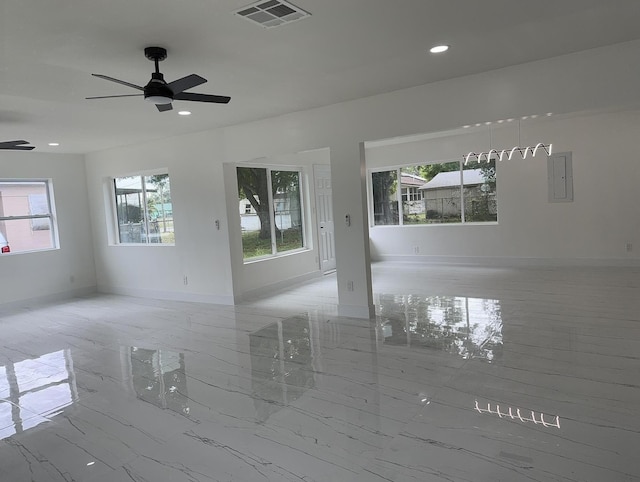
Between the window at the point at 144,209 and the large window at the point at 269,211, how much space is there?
1209mm

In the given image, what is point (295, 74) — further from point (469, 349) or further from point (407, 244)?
point (407, 244)

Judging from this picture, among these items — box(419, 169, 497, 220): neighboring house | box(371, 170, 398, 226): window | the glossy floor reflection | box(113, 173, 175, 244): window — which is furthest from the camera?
box(371, 170, 398, 226): window

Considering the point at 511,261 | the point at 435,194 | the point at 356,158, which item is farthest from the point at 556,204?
the point at 356,158

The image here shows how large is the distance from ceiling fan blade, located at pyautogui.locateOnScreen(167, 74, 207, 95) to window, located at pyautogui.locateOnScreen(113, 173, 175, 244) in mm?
4096

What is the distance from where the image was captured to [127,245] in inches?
300

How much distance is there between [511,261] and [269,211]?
459 centimetres

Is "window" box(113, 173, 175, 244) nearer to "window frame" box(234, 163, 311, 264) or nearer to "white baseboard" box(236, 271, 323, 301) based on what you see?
"window frame" box(234, 163, 311, 264)

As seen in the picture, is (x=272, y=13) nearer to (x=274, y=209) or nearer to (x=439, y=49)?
(x=439, y=49)

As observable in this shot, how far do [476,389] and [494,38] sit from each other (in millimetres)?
2584

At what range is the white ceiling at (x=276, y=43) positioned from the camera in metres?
2.63

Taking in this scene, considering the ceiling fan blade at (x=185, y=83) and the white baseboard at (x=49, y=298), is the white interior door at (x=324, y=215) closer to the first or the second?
the white baseboard at (x=49, y=298)

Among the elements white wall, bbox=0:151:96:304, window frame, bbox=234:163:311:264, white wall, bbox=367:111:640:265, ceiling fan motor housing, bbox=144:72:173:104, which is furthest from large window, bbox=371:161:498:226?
ceiling fan motor housing, bbox=144:72:173:104

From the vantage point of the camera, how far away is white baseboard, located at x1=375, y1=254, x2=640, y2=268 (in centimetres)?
736

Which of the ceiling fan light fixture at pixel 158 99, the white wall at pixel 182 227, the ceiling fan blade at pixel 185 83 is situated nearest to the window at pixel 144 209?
the white wall at pixel 182 227
